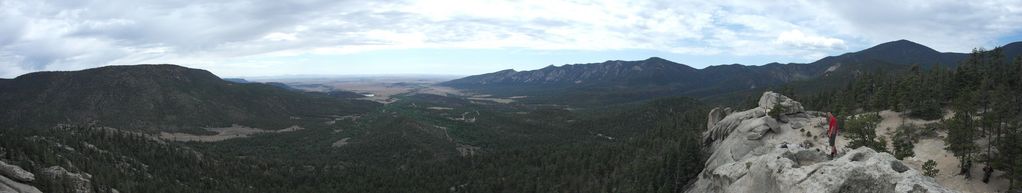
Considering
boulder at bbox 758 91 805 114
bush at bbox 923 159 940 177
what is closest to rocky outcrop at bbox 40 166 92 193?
bush at bbox 923 159 940 177

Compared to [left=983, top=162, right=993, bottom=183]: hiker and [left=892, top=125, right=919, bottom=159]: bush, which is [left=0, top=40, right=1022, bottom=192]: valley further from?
[left=983, top=162, right=993, bottom=183]: hiker

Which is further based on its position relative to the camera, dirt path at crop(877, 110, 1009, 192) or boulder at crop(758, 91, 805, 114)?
boulder at crop(758, 91, 805, 114)

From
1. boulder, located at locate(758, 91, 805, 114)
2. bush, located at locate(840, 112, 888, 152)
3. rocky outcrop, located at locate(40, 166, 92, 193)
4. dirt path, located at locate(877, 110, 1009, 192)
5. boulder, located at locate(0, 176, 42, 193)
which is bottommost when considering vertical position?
rocky outcrop, located at locate(40, 166, 92, 193)

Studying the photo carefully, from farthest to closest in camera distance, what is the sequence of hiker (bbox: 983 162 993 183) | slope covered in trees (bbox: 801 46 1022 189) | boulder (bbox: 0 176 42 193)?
boulder (bbox: 0 176 42 193), slope covered in trees (bbox: 801 46 1022 189), hiker (bbox: 983 162 993 183)

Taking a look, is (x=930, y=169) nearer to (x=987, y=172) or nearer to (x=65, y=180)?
(x=987, y=172)

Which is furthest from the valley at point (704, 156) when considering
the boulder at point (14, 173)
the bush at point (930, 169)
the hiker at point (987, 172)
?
the boulder at point (14, 173)

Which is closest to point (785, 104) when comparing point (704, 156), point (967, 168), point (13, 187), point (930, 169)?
point (704, 156)
